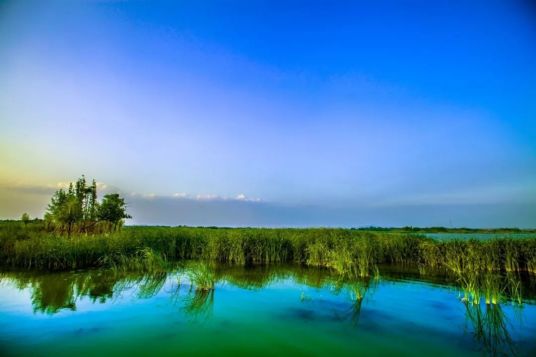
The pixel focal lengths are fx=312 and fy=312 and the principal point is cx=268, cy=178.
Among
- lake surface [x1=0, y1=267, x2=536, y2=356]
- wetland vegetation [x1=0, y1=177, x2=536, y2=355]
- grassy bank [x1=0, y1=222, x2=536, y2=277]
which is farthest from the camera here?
grassy bank [x1=0, y1=222, x2=536, y2=277]

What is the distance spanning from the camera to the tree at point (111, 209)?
3009 centimetres

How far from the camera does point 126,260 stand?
40.8ft

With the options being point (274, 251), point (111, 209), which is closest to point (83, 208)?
point (111, 209)

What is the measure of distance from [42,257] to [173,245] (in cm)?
589

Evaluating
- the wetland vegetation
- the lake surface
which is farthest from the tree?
the lake surface

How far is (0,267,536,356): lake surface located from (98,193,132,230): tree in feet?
69.6

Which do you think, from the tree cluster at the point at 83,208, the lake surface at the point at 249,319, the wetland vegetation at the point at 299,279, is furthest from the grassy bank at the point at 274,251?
the tree cluster at the point at 83,208

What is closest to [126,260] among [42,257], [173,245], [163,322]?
[42,257]

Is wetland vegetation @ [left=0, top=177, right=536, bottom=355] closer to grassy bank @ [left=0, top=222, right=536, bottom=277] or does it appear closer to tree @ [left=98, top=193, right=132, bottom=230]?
grassy bank @ [left=0, top=222, right=536, bottom=277]

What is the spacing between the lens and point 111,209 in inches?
1204

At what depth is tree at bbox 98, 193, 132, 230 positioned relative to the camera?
30094 millimetres

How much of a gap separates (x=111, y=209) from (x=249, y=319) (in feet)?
92.2

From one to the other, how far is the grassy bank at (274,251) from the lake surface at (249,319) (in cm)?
200

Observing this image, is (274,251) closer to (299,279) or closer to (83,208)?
(299,279)
